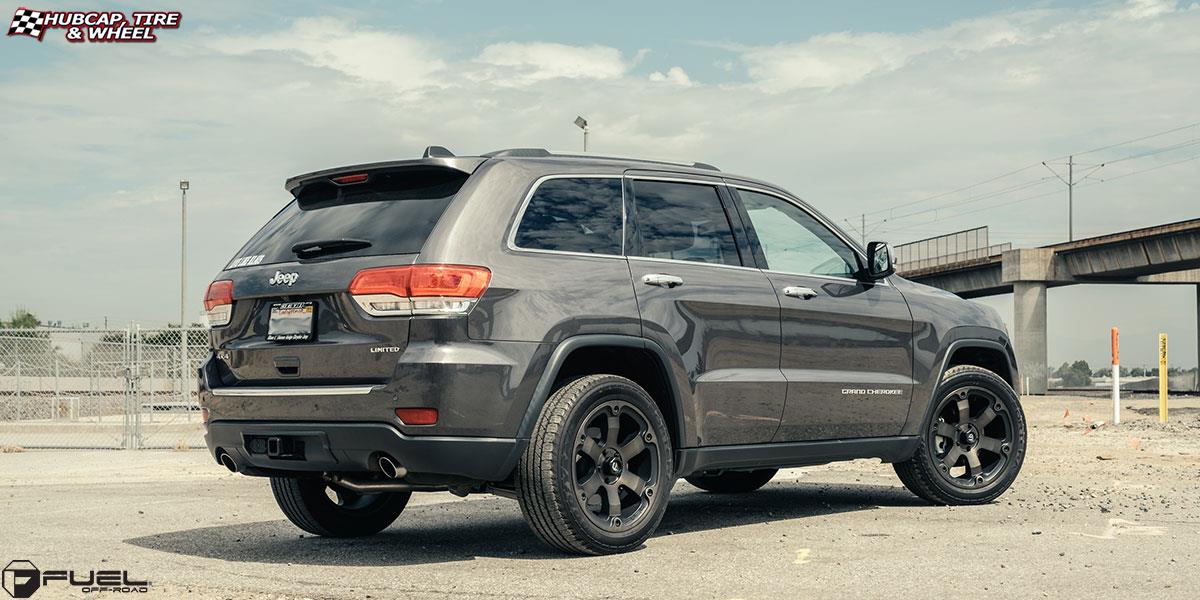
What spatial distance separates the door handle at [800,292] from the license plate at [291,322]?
107 inches

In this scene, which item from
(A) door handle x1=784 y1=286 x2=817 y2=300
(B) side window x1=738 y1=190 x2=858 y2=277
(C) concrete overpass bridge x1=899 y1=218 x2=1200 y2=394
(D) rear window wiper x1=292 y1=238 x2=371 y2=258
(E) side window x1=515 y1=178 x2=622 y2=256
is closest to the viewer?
(D) rear window wiper x1=292 y1=238 x2=371 y2=258

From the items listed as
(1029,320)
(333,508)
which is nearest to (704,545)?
(333,508)

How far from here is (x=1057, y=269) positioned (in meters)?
57.5

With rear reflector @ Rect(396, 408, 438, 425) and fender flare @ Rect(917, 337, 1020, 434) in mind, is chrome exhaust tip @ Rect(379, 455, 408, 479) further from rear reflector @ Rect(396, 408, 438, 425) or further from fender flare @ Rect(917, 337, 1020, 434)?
fender flare @ Rect(917, 337, 1020, 434)

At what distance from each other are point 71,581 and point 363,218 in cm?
209

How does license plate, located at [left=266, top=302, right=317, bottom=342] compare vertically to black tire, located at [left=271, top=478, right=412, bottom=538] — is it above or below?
above

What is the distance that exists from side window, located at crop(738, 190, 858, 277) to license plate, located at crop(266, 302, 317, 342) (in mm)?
2668

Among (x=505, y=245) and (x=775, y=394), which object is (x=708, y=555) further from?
(x=505, y=245)

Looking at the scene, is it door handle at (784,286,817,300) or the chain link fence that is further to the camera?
the chain link fence

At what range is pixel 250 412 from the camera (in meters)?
6.54

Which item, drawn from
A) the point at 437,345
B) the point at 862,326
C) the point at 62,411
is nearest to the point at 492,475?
the point at 437,345

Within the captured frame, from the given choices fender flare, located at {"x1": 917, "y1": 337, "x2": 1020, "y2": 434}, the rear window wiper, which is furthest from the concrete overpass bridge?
the rear window wiper

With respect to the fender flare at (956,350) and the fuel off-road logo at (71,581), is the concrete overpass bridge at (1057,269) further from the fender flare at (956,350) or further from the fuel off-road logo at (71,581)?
the fuel off-road logo at (71,581)

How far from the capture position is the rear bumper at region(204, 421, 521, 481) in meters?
6.01
